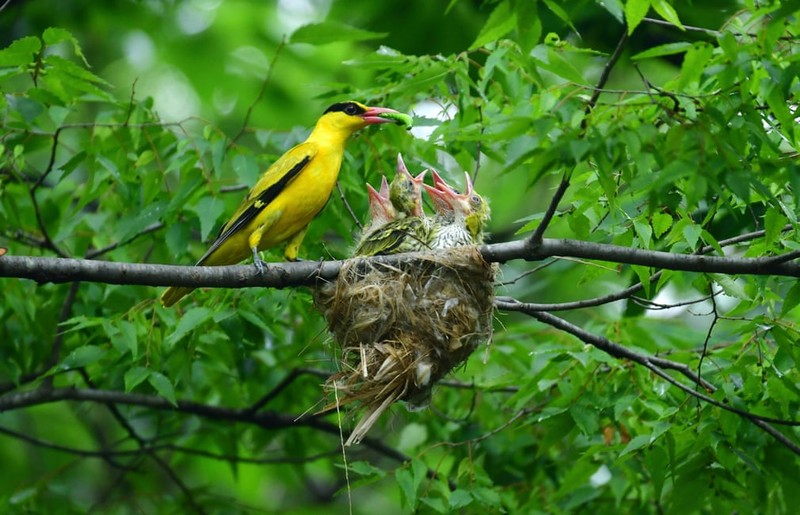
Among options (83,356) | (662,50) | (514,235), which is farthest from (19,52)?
(514,235)

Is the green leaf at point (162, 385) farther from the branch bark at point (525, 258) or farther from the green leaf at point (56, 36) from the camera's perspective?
the green leaf at point (56, 36)

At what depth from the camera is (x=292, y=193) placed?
597 cm

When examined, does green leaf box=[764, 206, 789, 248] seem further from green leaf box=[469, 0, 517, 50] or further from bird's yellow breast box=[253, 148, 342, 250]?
bird's yellow breast box=[253, 148, 342, 250]

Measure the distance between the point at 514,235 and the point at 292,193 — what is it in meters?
1.53

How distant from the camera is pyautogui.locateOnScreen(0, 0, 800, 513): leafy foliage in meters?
3.72

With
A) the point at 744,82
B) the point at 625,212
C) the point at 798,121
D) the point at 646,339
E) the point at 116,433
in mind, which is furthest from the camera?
the point at 116,433

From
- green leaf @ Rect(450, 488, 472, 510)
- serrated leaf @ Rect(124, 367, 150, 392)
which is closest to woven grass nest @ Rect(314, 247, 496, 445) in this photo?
green leaf @ Rect(450, 488, 472, 510)

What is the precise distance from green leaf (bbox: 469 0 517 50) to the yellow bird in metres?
2.28

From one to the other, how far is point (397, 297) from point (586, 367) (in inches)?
48.3

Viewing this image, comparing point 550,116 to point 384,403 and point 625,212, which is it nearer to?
point 625,212

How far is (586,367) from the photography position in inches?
228

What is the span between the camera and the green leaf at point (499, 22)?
Answer: 3.48 meters

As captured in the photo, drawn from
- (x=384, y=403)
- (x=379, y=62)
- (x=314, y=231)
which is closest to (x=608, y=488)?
(x=384, y=403)

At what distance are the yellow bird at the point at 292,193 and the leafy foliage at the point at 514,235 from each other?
0.16m
